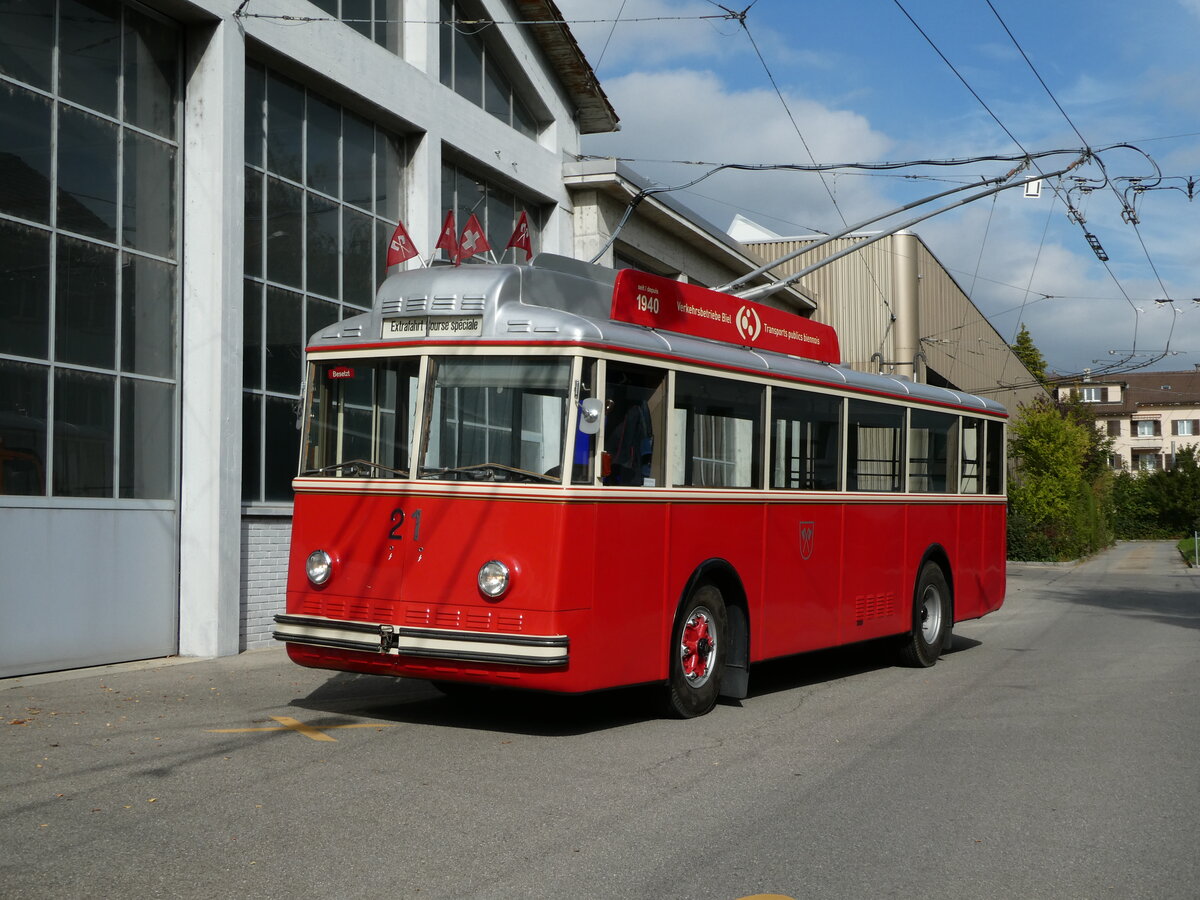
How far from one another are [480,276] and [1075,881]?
5.25m

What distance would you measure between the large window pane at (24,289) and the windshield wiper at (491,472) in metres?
4.89

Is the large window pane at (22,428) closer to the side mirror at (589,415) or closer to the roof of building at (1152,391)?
the side mirror at (589,415)

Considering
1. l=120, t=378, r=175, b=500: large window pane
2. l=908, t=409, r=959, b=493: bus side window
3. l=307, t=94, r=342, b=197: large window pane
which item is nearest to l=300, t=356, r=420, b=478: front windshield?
l=120, t=378, r=175, b=500: large window pane

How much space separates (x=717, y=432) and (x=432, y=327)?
2.29 m

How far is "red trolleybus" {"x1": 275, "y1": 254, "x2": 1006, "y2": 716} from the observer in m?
8.35

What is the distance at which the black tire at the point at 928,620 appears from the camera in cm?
1341

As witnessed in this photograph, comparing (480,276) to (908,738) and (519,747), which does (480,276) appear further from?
(908,738)

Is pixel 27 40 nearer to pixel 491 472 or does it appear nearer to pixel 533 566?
pixel 491 472

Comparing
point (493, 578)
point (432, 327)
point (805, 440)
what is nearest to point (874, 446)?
point (805, 440)

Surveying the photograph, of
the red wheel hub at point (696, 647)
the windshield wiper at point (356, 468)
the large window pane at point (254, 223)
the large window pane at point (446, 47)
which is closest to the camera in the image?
the windshield wiper at point (356, 468)

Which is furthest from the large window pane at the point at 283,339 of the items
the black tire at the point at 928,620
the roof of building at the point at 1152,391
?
the roof of building at the point at 1152,391

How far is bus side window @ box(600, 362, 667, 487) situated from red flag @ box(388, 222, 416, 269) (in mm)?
5845

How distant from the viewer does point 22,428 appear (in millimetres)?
11531

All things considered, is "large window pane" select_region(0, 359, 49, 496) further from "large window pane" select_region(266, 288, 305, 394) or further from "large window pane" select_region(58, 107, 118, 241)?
"large window pane" select_region(266, 288, 305, 394)
